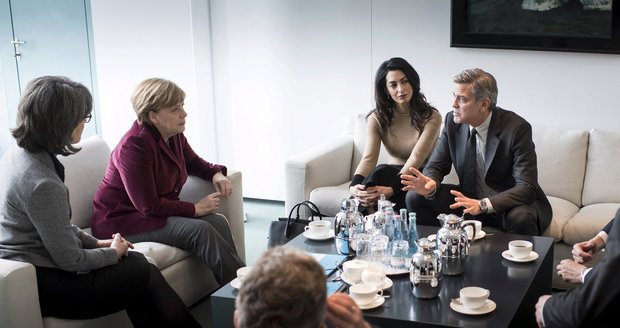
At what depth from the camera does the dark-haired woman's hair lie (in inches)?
163

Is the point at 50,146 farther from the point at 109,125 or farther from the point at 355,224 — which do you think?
the point at 109,125

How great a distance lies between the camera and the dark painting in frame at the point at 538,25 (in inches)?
168

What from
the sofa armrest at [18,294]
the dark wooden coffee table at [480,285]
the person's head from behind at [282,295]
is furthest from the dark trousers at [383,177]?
the person's head from behind at [282,295]

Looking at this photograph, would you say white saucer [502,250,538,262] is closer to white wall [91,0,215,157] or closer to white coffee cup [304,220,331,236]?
white coffee cup [304,220,331,236]

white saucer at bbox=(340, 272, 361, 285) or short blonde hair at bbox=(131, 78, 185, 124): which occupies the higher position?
short blonde hair at bbox=(131, 78, 185, 124)

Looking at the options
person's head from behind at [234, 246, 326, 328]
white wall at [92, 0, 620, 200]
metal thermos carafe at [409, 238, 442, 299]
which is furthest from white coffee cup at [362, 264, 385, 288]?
white wall at [92, 0, 620, 200]

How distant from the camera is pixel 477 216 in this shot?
3719 millimetres

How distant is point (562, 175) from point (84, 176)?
236 centimetres

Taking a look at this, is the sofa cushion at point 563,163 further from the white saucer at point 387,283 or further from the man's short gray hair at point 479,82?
the white saucer at point 387,283

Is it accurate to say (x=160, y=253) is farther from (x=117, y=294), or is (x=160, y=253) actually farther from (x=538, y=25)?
(x=538, y=25)

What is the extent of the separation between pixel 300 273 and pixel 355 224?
1576 mm

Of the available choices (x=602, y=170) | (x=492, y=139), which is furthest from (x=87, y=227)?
(x=602, y=170)

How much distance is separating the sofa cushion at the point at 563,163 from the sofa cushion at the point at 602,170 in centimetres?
4

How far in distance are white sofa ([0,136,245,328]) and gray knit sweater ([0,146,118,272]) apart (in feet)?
0.28
